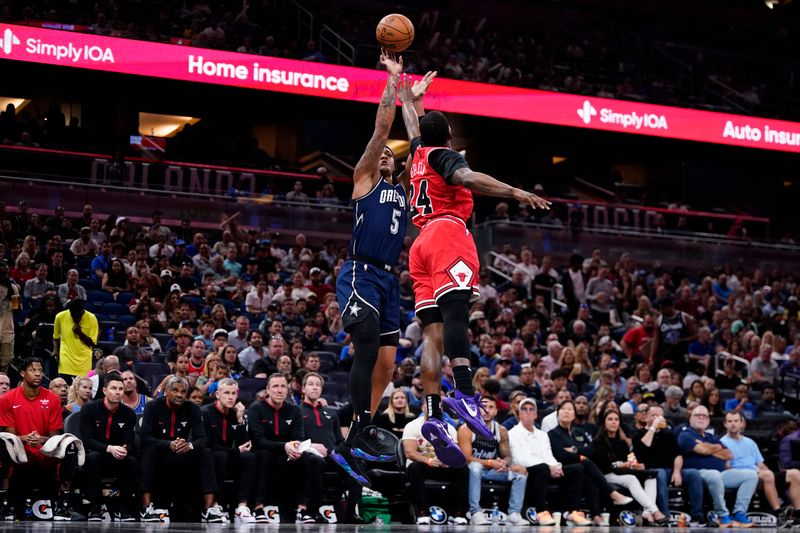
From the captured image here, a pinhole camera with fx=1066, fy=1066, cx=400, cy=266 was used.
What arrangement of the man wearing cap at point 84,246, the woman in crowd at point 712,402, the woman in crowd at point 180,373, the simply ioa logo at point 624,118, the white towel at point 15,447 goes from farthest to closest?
the simply ioa logo at point 624,118 < the man wearing cap at point 84,246 < the woman in crowd at point 712,402 < the woman in crowd at point 180,373 < the white towel at point 15,447

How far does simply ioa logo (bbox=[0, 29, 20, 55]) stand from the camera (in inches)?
784

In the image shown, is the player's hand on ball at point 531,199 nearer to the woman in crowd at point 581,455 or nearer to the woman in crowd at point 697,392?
the woman in crowd at point 581,455

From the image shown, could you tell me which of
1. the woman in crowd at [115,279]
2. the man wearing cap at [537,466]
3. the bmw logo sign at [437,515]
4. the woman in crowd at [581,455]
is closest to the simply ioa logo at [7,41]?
the woman in crowd at [115,279]

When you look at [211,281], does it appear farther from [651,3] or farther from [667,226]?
[651,3]

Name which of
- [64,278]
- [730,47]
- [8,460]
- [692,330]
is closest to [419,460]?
[8,460]

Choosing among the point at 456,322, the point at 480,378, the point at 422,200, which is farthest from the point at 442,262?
the point at 480,378

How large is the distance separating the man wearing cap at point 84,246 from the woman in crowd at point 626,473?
8.29 metres

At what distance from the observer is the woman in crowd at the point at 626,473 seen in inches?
482

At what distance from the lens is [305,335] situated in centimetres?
1446

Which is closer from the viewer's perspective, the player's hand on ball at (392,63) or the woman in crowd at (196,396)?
the player's hand on ball at (392,63)

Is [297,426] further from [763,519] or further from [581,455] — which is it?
[763,519]

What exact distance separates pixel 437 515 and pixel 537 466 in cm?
135

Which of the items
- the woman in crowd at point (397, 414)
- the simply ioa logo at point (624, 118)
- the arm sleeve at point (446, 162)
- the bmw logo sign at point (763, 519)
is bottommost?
the bmw logo sign at point (763, 519)

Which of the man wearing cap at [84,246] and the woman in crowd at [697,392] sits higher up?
the man wearing cap at [84,246]
